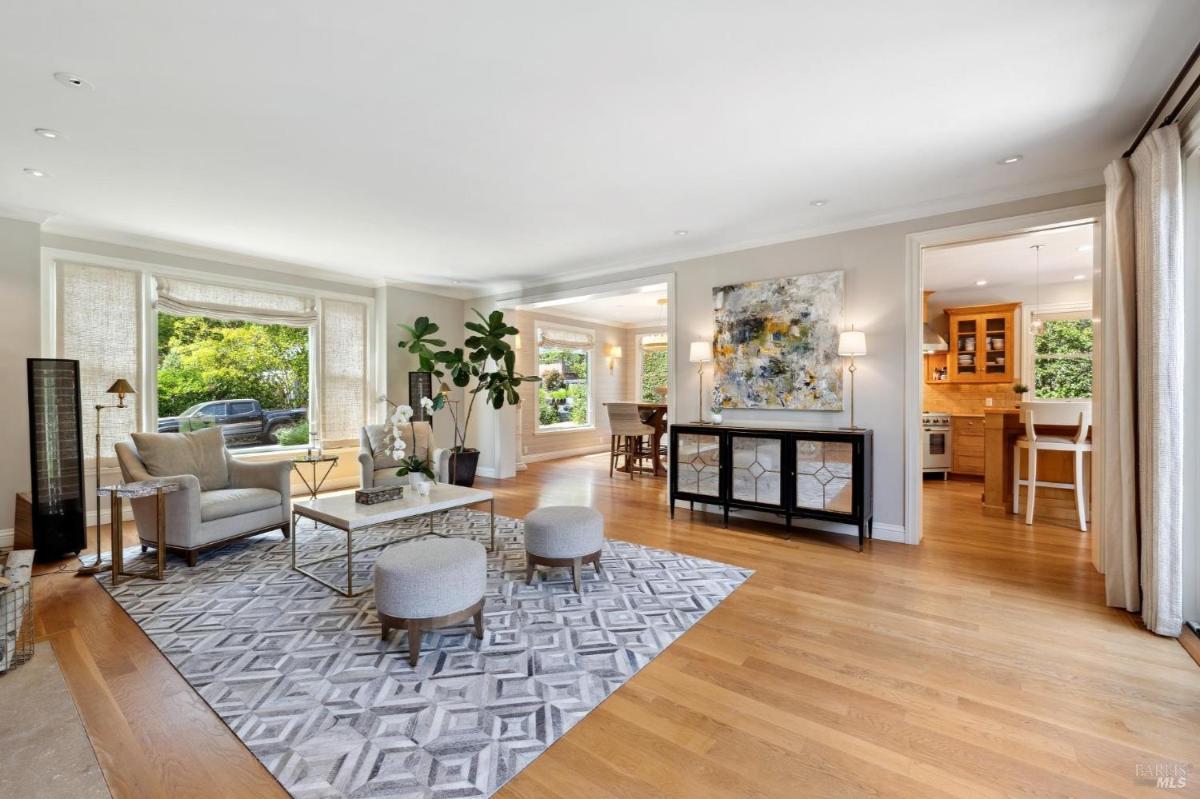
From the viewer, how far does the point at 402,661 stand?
2.32 metres

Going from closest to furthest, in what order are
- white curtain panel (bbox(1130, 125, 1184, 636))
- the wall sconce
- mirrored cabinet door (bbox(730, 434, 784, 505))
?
1. white curtain panel (bbox(1130, 125, 1184, 636))
2. mirrored cabinet door (bbox(730, 434, 784, 505))
3. the wall sconce

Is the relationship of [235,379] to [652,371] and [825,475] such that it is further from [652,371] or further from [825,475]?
[652,371]

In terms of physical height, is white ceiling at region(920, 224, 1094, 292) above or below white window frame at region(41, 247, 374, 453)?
above

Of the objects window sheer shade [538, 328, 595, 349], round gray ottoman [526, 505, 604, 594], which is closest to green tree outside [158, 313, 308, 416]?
window sheer shade [538, 328, 595, 349]

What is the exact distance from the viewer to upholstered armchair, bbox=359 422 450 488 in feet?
15.7

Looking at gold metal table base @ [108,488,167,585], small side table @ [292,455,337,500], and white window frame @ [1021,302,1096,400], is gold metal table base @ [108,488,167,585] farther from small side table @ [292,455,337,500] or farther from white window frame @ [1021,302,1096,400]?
white window frame @ [1021,302,1096,400]

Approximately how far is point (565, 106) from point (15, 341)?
472 centimetres

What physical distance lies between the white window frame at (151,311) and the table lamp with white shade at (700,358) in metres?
4.11

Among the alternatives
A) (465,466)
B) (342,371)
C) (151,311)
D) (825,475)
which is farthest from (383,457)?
(825,475)

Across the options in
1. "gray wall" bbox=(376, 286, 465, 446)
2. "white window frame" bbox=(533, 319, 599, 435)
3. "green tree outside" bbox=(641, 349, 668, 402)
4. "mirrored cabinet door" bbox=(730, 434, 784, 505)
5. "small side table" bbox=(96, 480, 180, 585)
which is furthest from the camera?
"green tree outside" bbox=(641, 349, 668, 402)

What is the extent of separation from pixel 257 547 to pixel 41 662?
171 centimetres

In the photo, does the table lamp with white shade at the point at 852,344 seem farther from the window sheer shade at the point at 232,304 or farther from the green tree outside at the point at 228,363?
the green tree outside at the point at 228,363

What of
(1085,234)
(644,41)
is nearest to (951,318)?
(1085,234)

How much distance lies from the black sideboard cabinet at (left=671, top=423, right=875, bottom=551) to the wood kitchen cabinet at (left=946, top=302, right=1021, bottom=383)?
4.04m
